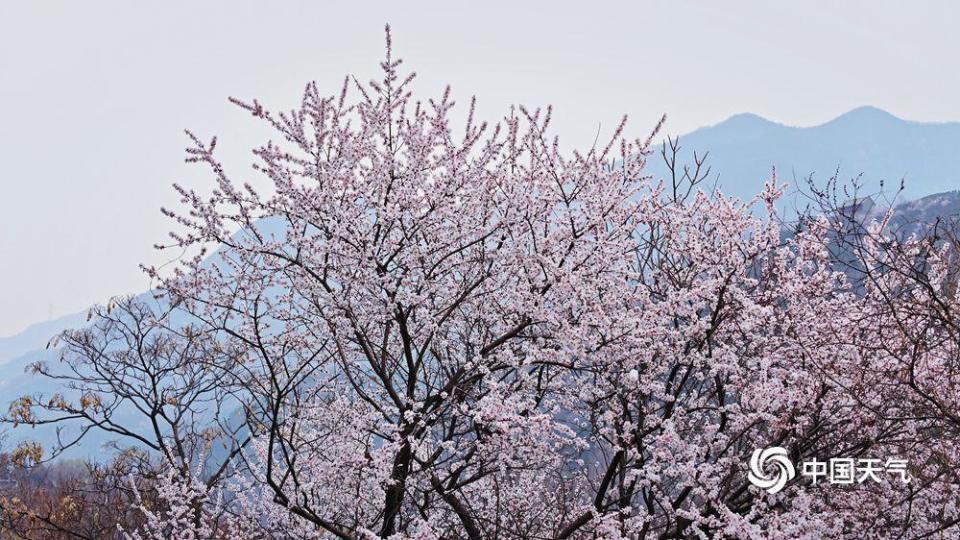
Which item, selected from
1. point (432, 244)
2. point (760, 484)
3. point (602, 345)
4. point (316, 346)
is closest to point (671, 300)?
point (602, 345)

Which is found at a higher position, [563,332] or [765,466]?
[563,332]

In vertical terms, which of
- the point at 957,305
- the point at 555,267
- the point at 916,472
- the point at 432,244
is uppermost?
the point at 432,244

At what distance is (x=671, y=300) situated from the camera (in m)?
7.74

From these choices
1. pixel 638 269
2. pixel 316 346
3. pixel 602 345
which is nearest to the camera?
pixel 602 345

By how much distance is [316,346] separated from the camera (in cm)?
854

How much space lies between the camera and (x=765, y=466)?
717 centimetres

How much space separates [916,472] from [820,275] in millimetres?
2545

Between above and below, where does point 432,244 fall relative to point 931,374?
above

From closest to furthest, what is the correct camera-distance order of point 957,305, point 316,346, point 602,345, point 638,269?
point 957,305, point 602,345, point 316,346, point 638,269

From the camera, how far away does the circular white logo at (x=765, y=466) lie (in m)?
7.00

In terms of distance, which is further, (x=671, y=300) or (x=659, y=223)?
(x=659, y=223)

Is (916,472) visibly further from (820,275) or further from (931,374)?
(820,275)

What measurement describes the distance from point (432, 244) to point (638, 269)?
2976 millimetres

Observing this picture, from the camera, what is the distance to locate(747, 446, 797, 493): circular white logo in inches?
275
